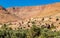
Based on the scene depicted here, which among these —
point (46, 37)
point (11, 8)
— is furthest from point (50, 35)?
point (11, 8)

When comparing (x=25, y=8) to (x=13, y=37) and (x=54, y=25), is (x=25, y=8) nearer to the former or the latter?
(x=54, y=25)

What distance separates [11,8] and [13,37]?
13244 cm

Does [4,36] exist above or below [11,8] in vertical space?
below

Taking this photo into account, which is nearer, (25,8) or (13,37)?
(13,37)

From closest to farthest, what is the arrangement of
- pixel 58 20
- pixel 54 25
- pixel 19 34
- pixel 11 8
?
pixel 19 34
pixel 54 25
pixel 58 20
pixel 11 8

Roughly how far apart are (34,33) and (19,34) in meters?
3.28

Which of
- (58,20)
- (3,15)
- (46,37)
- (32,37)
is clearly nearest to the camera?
(46,37)

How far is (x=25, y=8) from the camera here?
560 feet

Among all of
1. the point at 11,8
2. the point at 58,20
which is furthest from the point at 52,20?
the point at 11,8

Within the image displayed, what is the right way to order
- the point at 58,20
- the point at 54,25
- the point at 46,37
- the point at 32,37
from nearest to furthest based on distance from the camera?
1. the point at 46,37
2. the point at 32,37
3. the point at 54,25
4. the point at 58,20

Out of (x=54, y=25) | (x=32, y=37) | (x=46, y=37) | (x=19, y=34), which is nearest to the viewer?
(x=46, y=37)

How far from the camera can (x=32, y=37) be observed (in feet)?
114

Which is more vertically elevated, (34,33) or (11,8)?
(11,8)

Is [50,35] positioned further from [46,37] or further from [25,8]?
[25,8]
